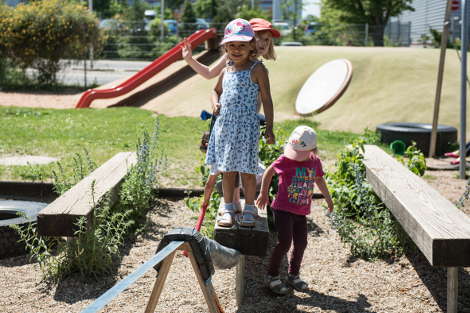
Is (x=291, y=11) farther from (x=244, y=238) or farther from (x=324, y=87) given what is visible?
(x=244, y=238)

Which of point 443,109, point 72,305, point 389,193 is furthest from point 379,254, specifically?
point 443,109

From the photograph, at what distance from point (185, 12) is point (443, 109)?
3441 centimetres

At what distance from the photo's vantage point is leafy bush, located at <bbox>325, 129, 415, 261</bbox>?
368cm

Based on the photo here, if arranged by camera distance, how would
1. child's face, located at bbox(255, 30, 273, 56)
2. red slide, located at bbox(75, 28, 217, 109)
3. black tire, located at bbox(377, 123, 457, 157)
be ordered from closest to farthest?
child's face, located at bbox(255, 30, 273, 56) → black tire, located at bbox(377, 123, 457, 157) → red slide, located at bbox(75, 28, 217, 109)

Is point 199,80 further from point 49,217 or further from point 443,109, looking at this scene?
point 49,217

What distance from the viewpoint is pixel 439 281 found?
10.7 ft

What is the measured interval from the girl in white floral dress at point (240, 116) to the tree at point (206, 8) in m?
53.8

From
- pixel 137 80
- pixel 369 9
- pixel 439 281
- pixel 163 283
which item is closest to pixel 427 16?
pixel 369 9

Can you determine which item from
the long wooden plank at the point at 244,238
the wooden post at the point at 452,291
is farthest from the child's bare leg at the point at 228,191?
the wooden post at the point at 452,291

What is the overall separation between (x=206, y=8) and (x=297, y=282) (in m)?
54.6

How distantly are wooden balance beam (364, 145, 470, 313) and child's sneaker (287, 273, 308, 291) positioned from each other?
77cm

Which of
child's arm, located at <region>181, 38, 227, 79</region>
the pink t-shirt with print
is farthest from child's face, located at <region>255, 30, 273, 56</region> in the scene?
the pink t-shirt with print

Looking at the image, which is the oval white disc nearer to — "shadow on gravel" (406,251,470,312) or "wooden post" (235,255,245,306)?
"shadow on gravel" (406,251,470,312)

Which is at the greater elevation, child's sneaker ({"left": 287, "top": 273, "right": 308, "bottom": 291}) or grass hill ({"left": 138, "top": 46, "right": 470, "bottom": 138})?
grass hill ({"left": 138, "top": 46, "right": 470, "bottom": 138})
